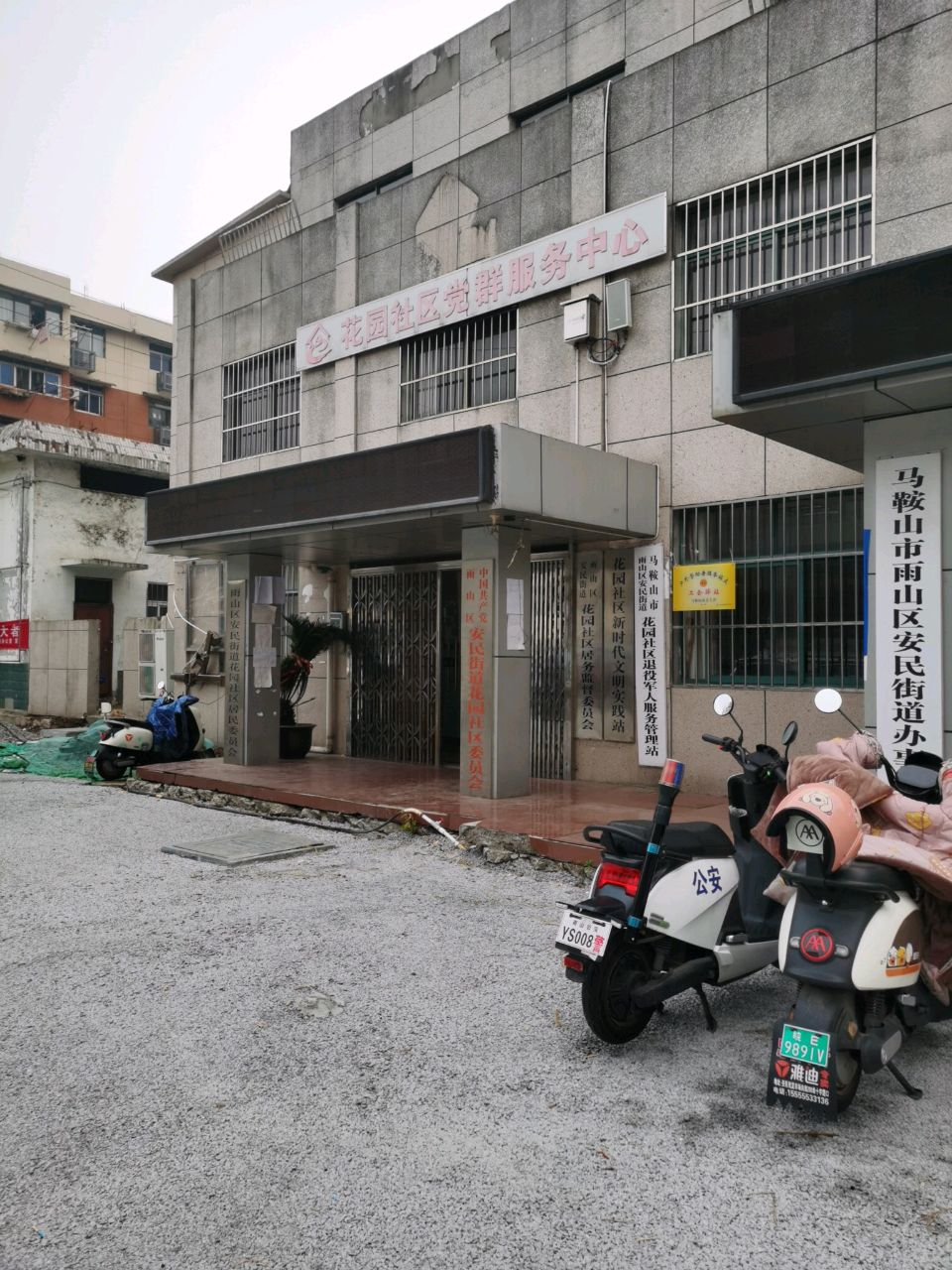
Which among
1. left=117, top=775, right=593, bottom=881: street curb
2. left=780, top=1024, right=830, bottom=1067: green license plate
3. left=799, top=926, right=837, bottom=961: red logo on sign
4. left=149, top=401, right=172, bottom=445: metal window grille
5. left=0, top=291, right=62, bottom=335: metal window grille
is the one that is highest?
left=0, top=291, right=62, bottom=335: metal window grille

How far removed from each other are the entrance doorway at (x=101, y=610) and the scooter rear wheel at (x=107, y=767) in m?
10.8

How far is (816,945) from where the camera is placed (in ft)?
10.8

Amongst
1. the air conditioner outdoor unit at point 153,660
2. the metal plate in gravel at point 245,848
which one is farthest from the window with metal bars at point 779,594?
the air conditioner outdoor unit at point 153,660

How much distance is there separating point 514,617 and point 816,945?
6031 mm

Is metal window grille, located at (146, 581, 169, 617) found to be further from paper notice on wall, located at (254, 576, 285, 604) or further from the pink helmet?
the pink helmet

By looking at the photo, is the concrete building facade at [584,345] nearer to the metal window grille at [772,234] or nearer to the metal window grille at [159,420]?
the metal window grille at [772,234]

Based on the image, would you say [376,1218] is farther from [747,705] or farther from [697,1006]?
[747,705]

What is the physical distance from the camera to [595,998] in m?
3.70

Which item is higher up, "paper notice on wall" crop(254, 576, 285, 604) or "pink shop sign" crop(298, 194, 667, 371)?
"pink shop sign" crop(298, 194, 667, 371)

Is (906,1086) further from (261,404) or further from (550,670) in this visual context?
(261,404)

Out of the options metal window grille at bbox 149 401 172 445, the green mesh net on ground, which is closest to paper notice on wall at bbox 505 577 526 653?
the green mesh net on ground

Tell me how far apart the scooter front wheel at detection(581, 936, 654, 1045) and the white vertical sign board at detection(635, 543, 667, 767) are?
582 centimetres

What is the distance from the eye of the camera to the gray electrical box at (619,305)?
994 cm

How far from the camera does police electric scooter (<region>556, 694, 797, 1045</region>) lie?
3732 millimetres
